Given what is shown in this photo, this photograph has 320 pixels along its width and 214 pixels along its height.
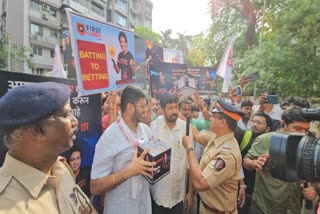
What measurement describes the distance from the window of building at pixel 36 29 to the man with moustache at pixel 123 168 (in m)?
32.0

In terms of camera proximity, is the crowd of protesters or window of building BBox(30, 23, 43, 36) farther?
window of building BBox(30, 23, 43, 36)

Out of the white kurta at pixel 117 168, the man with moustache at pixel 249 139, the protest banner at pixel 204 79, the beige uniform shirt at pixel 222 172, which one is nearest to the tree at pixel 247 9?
the protest banner at pixel 204 79

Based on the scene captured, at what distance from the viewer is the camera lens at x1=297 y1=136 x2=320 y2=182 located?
1.26 m

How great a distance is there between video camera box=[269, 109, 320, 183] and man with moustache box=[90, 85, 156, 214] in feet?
3.12

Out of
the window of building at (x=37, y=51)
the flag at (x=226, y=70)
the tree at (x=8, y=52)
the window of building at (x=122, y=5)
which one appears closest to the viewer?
the flag at (x=226, y=70)

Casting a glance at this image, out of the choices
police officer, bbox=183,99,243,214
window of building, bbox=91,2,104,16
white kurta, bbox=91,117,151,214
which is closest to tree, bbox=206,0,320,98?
police officer, bbox=183,99,243,214

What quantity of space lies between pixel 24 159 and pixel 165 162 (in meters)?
1.30

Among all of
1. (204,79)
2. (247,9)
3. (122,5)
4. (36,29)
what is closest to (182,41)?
(122,5)

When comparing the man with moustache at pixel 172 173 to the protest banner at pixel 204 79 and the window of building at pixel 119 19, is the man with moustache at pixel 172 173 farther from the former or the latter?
the window of building at pixel 119 19

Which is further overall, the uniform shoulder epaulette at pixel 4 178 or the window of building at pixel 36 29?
the window of building at pixel 36 29

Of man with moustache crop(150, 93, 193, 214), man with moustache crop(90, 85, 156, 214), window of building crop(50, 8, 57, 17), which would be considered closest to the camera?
man with moustache crop(90, 85, 156, 214)

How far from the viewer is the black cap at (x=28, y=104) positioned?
43.7 inches

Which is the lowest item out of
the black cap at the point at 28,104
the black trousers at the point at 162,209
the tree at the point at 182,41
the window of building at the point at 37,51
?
the black trousers at the point at 162,209

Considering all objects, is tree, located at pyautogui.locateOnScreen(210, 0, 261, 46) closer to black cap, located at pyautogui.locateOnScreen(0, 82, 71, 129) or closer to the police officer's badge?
the police officer's badge
